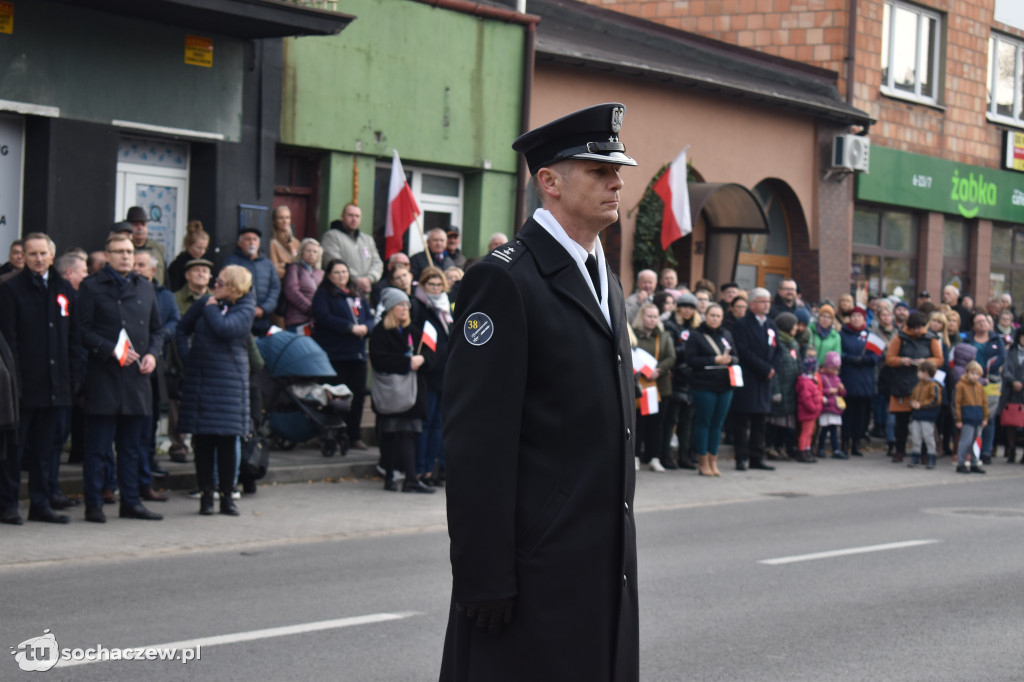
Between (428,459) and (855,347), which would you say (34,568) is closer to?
(428,459)

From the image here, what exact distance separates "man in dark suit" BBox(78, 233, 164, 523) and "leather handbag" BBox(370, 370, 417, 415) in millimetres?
2753

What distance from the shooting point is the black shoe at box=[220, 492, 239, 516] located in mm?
11664

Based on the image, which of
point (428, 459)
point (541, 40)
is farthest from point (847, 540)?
point (541, 40)

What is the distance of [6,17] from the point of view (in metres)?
14.0

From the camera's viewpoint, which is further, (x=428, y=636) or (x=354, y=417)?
(x=354, y=417)

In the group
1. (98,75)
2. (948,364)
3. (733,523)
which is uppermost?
(98,75)

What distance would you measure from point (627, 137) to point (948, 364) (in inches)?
238

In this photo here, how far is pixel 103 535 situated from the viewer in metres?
10.4

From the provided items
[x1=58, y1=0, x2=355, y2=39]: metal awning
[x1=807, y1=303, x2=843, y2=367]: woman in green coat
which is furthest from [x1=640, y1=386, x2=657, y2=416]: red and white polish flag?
[x1=58, y1=0, x2=355, y2=39]: metal awning

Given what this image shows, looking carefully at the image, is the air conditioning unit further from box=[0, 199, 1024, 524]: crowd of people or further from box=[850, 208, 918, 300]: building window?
box=[0, 199, 1024, 524]: crowd of people

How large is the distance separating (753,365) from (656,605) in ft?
28.8

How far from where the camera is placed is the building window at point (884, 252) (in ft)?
93.1

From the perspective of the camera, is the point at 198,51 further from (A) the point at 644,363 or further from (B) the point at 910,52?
(B) the point at 910,52

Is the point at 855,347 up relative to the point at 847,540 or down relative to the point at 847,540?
up
